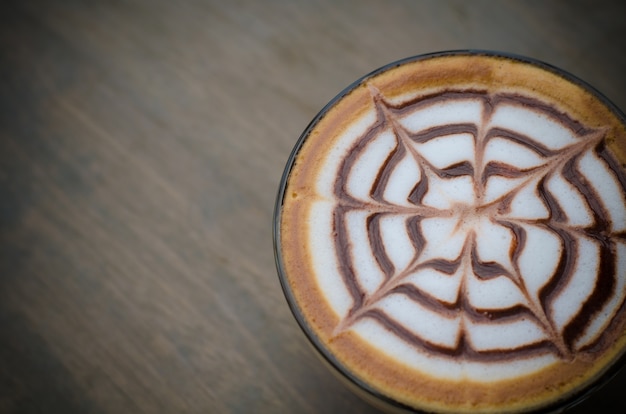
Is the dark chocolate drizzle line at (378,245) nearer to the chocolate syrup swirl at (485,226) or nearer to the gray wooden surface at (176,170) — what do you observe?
the chocolate syrup swirl at (485,226)

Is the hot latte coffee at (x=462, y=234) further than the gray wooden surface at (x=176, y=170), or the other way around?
the gray wooden surface at (x=176, y=170)

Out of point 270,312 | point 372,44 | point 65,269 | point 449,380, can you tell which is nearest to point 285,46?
point 372,44

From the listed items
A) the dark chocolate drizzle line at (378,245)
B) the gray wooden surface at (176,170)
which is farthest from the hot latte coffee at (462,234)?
the gray wooden surface at (176,170)

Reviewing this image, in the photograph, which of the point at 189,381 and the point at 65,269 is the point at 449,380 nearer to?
the point at 189,381

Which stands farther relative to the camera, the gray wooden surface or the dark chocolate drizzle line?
the gray wooden surface

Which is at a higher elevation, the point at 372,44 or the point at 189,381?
the point at 372,44

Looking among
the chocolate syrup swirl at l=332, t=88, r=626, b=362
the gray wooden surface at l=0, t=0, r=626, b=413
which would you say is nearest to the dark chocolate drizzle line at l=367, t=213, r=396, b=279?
the chocolate syrup swirl at l=332, t=88, r=626, b=362

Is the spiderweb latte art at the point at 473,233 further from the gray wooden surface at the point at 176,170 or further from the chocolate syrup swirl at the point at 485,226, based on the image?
the gray wooden surface at the point at 176,170

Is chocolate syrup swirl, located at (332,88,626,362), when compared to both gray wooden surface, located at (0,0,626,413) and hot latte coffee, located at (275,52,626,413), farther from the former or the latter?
gray wooden surface, located at (0,0,626,413)
